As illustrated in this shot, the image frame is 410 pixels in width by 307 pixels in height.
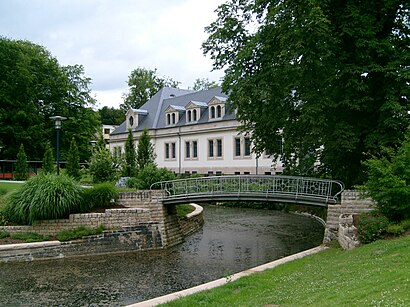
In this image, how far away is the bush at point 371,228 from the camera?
12.5m

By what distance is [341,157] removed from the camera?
1998 cm

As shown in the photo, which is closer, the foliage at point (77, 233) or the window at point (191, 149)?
the foliage at point (77, 233)

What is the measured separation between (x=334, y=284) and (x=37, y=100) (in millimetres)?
45851

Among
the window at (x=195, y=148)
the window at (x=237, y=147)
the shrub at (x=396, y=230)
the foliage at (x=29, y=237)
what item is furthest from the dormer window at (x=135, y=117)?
the shrub at (x=396, y=230)

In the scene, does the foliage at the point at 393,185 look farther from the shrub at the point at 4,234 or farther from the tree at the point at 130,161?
the tree at the point at 130,161

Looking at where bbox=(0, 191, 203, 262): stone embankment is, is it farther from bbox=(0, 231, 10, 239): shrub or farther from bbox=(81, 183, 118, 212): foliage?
bbox=(81, 183, 118, 212): foliage

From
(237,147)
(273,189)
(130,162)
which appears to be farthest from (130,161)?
(273,189)

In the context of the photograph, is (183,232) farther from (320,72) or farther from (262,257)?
(320,72)

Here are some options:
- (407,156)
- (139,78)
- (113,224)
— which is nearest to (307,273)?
(407,156)

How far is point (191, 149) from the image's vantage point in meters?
50.1

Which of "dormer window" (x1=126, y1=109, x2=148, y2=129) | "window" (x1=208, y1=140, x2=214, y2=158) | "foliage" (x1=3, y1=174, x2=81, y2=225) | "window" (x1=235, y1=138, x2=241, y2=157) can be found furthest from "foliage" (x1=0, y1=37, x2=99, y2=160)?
"foliage" (x1=3, y1=174, x2=81, y2=225)

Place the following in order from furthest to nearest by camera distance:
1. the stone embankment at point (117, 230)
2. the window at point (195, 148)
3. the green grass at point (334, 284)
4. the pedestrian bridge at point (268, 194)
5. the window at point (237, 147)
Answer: the window at point (195, 148) → the window at point (237, 147) → the pedestrian bridge at point (268, 194) → the stone embankment at point (117, 230) → the green grass at point (334, 284)

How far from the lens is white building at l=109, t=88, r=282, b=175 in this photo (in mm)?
44438

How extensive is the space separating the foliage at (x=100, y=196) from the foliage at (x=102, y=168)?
31.1ft
